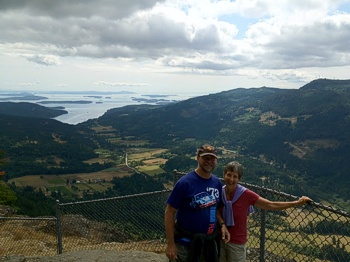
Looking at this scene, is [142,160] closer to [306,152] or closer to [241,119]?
[306,152]

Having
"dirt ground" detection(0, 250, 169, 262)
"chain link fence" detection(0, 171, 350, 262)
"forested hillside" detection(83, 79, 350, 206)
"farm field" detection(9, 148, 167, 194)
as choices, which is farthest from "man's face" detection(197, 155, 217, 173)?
"forested hillside" detection(83, 79, 350, 206)

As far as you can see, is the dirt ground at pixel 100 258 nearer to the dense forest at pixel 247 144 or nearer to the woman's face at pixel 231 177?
the woman's face at pixel 231 177

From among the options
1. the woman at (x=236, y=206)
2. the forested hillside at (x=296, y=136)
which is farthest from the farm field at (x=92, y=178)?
the woman at (x=236, y=206)

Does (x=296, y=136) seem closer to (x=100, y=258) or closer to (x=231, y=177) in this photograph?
(x=100, y=258)

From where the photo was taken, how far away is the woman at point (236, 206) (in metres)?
3.85

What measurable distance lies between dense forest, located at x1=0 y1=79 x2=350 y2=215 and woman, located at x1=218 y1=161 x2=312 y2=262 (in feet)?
201

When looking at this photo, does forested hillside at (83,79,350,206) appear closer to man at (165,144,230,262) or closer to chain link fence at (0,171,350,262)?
chain link fence at (0,171,350,262)

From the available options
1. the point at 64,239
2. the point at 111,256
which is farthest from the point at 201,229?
the point at 64,239

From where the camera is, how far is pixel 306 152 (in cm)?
13038

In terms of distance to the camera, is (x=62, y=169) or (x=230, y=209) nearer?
(x=230, y=209)

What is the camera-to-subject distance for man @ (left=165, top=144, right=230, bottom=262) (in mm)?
3623

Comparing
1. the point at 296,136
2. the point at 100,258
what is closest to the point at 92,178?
the point at 100,258

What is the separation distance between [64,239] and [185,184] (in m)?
9.46

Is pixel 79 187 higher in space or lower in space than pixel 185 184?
lower
